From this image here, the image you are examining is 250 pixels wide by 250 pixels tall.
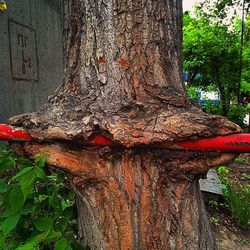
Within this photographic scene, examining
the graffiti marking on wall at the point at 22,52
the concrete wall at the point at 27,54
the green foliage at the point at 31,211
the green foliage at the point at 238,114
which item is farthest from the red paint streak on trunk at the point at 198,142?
the green foliage at the point at 238,114

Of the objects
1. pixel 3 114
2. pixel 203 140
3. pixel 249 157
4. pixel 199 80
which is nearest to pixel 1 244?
pixel 203 140

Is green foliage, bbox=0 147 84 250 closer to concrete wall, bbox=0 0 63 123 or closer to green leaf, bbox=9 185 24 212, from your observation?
green leaf, bbox=9 185 24 212

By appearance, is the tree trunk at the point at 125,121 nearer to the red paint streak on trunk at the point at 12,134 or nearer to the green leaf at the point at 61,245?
the red paint streak on trunk at the point at 12,134

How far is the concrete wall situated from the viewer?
4660 millimetres

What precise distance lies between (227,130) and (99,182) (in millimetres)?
512

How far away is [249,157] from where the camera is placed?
675 cm

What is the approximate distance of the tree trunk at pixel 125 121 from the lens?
3.62 ft

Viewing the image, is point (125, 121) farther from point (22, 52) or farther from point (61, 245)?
point (22, 52)

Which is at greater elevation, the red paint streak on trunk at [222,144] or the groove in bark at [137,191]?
the red paint streak on trunk at [222,144]

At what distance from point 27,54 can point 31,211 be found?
181 inches

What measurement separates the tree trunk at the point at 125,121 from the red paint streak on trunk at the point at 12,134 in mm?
29

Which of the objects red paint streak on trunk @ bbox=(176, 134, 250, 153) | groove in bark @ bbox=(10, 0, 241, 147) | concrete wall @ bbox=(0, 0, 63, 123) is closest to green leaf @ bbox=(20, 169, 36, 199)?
groove in bark @ bbox=(10, 0, 241, 147)

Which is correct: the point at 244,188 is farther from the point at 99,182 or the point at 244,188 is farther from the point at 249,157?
the point at 99,182

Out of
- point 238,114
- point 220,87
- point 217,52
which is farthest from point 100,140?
point 220,87
